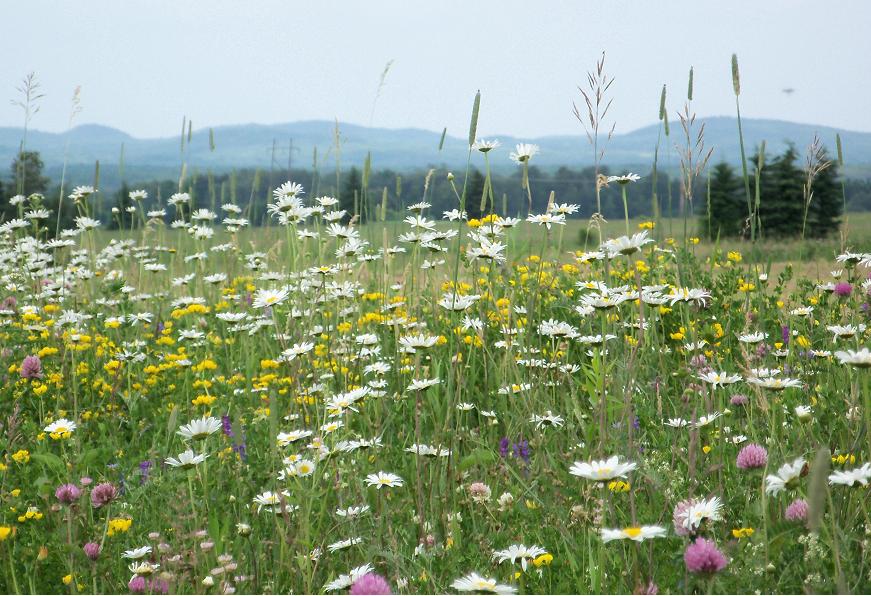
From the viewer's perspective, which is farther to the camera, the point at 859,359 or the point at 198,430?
the point at 198,430

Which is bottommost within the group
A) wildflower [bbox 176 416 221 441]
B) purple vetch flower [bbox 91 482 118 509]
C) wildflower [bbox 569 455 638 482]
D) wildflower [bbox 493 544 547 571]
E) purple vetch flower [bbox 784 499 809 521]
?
purple vetch flower [bbox 91 482 118 509]

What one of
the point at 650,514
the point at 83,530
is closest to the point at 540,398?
the point at 650,514

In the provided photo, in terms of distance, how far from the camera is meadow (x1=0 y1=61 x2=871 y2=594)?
1.96 metres

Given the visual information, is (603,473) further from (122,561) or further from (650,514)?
(122,561)

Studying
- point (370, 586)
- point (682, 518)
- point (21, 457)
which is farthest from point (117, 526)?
point (682, 518)

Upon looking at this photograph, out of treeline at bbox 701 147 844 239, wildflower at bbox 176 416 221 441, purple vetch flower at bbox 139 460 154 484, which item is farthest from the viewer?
treeline at bbox 701 147 844 239

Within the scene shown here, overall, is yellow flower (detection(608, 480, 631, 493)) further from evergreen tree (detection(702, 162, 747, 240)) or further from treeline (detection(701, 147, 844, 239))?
evergreen tree (detection(702, 162, 747, 240))

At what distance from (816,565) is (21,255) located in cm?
582

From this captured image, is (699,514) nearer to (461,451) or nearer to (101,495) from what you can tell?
(461,451)

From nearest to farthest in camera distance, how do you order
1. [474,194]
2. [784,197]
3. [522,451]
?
[522,451], [474,194], [784,197]

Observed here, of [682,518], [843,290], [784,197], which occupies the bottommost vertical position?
[682,518]

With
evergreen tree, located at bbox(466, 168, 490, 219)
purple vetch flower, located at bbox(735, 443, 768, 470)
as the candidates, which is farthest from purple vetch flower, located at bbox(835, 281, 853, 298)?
purple vetch flower, located at bbox(735, 443, 768, 470)

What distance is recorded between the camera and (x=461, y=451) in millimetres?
3166

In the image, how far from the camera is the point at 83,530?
2.58 meters
